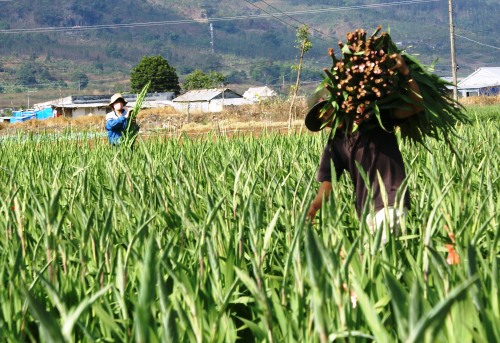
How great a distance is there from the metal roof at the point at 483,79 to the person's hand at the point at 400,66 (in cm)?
8278

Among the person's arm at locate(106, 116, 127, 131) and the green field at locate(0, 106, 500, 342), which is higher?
the green field at locate(0, 106, 500, 342)

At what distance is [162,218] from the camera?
2.63 metres

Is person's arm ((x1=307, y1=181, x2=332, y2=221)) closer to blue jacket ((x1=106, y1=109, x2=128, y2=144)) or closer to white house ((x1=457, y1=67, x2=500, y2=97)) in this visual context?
blue jacket ((x1=106, y1=109, x2=128, y2=144))

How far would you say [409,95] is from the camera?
2709 millimetres

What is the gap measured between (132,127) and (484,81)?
83270 millimetres

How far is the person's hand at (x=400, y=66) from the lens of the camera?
2.62 meters

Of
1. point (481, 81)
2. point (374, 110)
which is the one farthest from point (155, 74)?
point (374, 110)

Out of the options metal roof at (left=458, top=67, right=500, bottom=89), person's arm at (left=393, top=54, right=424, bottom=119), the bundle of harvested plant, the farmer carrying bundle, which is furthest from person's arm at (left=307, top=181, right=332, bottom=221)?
metal roof at (left=458, top=67, right=500, bottom=89)

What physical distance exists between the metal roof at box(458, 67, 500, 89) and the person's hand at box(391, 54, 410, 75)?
272 ft

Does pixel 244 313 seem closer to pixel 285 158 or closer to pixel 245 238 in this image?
pixel 245 238

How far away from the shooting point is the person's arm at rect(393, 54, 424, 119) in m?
2.65

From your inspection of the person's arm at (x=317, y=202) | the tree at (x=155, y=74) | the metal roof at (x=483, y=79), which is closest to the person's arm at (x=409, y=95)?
the person's arm at (x=317, y=202)

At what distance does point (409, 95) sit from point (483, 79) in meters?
87.2

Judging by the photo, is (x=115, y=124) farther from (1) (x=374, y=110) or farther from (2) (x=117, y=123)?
(1) (x=374, y=110)
